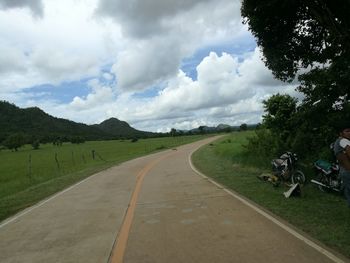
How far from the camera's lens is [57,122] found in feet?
619

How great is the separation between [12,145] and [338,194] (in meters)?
103

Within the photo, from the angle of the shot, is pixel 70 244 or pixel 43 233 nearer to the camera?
pixel 70 244

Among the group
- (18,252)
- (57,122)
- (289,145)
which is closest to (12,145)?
(57,122)

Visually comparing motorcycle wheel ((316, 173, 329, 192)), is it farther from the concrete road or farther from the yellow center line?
the yellow center line

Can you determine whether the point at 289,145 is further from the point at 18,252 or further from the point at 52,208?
the point at 18,252

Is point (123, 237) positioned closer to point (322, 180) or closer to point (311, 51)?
point (322, 180)

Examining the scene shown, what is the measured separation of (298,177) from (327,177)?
1.73 m

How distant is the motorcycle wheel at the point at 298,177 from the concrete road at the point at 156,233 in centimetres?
241

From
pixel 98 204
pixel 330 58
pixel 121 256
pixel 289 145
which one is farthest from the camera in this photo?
pixel 289 145

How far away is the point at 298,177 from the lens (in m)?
13.6

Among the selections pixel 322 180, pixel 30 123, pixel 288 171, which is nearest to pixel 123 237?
pixel 322 180

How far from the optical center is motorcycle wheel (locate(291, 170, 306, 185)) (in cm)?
1343

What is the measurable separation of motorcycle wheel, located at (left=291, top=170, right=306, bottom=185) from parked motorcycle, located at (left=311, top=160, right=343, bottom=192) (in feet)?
2.76

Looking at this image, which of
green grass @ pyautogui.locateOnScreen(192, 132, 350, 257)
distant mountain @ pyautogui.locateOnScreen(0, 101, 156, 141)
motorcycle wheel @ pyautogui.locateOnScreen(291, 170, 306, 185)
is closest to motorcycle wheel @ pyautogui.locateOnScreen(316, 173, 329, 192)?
green grass @ pyautogui.locateOnScreen(192, 132, 350, 257)
